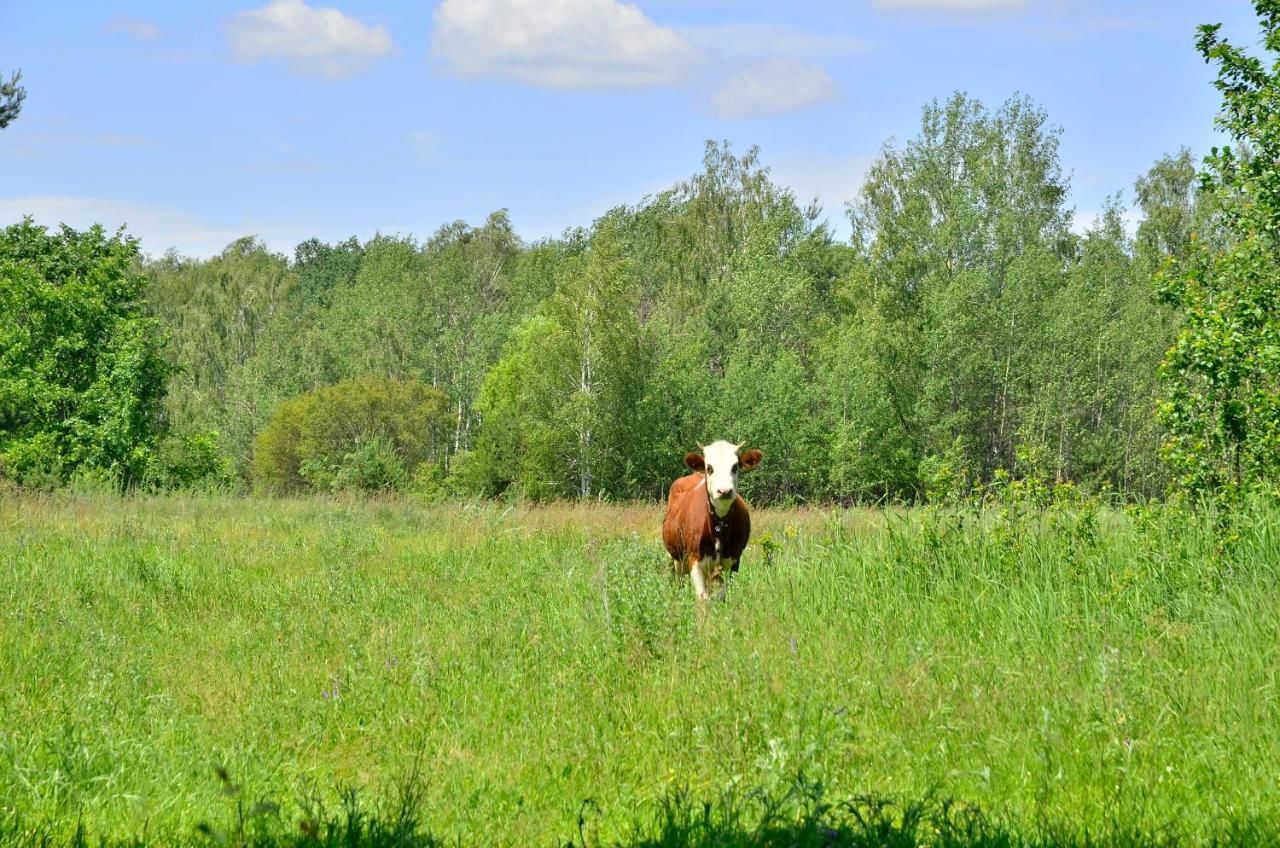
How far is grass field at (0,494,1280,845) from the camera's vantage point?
4.66 m

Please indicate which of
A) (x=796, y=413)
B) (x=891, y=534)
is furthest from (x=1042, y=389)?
(x=891, y=534)

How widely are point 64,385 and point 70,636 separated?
32041 millimetres

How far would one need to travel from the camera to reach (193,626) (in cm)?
851

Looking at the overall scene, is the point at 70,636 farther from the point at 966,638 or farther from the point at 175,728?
the point at 966,638

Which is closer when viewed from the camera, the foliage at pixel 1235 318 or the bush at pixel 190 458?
the foliage at pixel 1235 318

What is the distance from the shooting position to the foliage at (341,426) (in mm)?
55375

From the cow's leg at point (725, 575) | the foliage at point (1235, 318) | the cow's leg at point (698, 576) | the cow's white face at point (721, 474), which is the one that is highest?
the foliage at point (1235, 318)

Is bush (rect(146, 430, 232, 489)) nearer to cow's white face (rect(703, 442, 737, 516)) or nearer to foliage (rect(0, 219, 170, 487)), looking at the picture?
foliage (rect(0, 219, 170, 487))

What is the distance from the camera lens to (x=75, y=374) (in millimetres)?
36688

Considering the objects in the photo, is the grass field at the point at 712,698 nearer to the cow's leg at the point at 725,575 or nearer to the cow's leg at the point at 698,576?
the cow's leg at the point at 725,575

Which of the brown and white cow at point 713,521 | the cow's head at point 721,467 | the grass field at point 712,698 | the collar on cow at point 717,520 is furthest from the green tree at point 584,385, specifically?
the grass field at point 712,698

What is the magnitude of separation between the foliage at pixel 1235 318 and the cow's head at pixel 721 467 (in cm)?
423

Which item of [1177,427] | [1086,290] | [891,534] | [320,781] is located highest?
[1086,290]

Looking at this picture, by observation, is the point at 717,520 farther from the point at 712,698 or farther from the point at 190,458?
the point at 190,458
